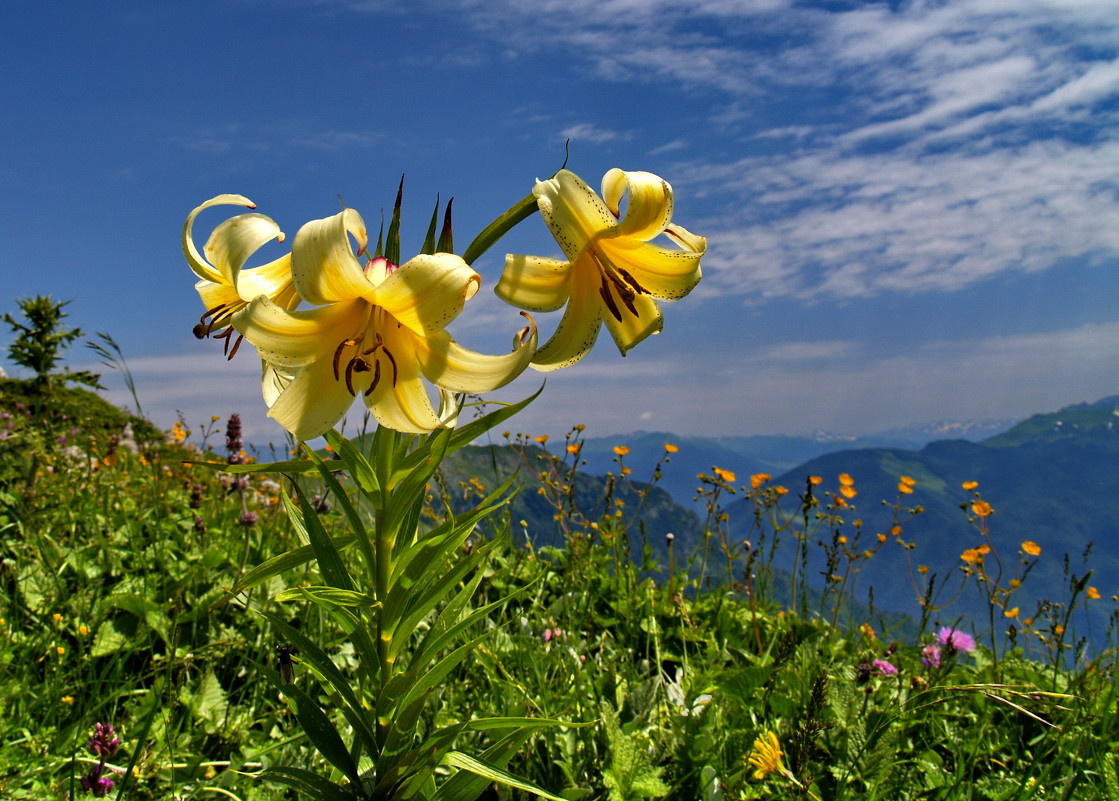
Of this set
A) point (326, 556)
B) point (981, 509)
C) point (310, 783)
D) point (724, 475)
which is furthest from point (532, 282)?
point (981, 509)

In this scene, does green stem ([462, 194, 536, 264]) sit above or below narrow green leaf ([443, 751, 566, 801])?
above

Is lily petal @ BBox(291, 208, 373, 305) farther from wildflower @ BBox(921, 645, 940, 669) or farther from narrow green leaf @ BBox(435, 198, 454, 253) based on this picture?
wildflower @ BBox(921, 645, 940, 669)

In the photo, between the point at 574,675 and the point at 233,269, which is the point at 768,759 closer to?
the point at 574,675

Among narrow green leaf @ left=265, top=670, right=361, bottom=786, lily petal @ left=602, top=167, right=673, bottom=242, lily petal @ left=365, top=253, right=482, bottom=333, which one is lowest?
narrow green leaf @ left=265, top=670, right=361, bottom=786

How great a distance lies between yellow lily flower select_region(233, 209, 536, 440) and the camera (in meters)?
1.22

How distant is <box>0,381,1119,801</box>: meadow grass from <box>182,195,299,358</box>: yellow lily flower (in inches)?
13.2

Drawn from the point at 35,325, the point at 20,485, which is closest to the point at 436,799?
the point at 20,485

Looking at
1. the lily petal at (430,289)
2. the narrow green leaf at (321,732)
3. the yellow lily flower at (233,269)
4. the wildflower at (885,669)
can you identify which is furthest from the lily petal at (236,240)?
the wildflower at (885,669)

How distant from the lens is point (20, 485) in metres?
3.55

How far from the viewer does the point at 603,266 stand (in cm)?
155

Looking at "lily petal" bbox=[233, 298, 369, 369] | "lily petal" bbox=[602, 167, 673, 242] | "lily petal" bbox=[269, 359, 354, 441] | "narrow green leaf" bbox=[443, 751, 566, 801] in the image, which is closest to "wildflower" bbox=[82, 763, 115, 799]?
"narrow green leaf" bbox=[443, 751, 566, 801]

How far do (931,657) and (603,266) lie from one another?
2.30 m

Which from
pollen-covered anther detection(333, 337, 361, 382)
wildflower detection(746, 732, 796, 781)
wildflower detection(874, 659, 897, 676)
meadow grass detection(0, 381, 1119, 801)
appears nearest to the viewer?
pollen-covered anther detection(333, 337, 361, 382)

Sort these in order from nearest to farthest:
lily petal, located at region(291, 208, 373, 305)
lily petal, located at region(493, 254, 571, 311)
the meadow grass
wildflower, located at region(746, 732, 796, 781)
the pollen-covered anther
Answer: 1. lily petal, located at region(291, 208, 373, 305)
2. the pollen-covered anther
3. lily petal, located at region(493, 254, 571, 311)
4. wildflower, located at region(746, 732, 796, 781)
5. the meadow grass
